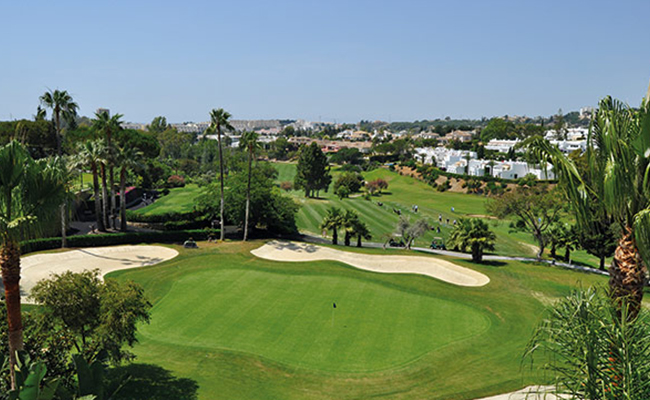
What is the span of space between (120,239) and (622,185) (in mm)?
48963

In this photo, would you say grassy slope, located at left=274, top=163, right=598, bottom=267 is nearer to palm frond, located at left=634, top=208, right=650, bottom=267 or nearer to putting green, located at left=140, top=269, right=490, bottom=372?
putting green, located at left=140, top=269, right=490, bottom=372

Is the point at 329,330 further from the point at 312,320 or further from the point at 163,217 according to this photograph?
the point at 163,217

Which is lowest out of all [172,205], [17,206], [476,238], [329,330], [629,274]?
[329,330]

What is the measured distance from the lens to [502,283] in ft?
125

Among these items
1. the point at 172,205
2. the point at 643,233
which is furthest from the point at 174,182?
the point at 643,233

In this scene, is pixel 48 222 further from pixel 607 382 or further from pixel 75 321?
pixel 607 382

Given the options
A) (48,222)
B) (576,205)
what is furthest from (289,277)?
(576,205)

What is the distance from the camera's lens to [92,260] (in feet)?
138

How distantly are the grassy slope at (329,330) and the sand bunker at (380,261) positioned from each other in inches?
73.6

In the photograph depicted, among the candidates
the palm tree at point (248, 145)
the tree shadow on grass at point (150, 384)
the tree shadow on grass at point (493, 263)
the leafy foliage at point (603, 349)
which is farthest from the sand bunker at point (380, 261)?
the leafy foliage at point (603, 349)

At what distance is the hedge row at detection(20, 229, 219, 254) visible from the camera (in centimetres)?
4481

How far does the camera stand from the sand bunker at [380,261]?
40.2m

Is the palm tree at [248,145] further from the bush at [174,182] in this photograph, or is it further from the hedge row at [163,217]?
the bush at [174,182]

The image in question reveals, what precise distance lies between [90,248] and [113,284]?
3015 cm
